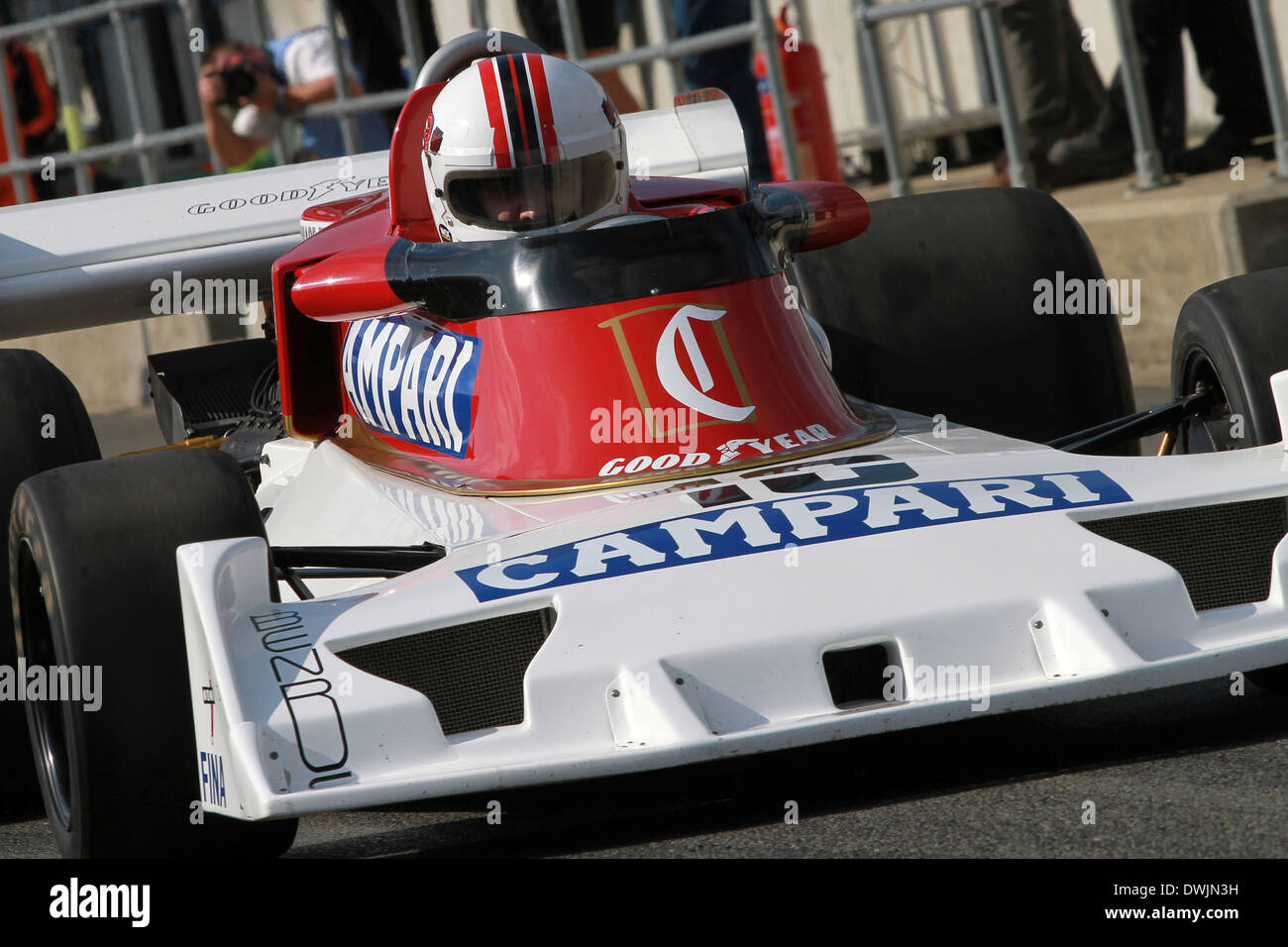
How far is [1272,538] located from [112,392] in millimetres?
9860

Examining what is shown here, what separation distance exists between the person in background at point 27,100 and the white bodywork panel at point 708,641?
428 inches

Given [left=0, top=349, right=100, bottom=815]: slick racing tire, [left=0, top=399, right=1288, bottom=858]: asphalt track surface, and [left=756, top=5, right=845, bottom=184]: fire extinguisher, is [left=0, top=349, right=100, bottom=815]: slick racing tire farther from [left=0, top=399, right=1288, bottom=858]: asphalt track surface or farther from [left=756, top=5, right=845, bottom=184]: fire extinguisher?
[left=756, top=5, right=845, bottom=184]: fire extinguisher

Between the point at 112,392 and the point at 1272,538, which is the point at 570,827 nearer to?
the point at 1272,538

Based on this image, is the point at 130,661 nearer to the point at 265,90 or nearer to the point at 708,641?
the point at 708,641

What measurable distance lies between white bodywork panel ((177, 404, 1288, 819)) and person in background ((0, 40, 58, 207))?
10.9 meters

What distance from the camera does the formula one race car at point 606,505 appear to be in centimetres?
324

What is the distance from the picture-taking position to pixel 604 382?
13.5 feet

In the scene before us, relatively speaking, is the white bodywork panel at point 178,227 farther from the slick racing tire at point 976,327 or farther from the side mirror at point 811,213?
the side mirror at point 811,213

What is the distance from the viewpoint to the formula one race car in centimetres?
324

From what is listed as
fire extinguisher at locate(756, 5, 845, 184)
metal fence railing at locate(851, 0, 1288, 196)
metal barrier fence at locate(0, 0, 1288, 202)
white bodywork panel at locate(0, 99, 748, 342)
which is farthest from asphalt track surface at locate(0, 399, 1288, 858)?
fire extinguisher at locate(756, 5, 845, 184)


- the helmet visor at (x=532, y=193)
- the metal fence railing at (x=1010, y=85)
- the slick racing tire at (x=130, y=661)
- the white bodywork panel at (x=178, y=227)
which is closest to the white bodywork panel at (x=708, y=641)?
the slick racing tire at (x=130, y=661)

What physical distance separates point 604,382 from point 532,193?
1.90 ft

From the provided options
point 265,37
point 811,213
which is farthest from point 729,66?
point 811,213
